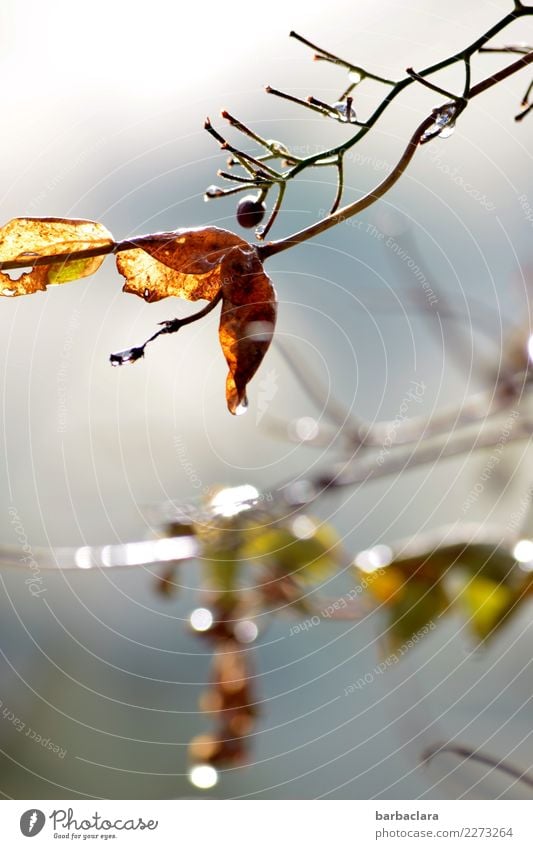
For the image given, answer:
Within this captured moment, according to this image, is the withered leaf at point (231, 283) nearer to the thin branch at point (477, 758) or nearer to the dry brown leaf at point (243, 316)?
the dry brown leaf at point (243, 316)

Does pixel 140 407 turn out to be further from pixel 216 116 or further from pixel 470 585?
pixel 470 585

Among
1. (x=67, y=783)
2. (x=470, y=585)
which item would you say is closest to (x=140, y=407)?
(x=470, y=585)

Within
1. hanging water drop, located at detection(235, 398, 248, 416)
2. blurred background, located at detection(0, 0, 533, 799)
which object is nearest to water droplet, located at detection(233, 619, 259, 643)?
blurred background, located at detection(0, 0, 533, 799)

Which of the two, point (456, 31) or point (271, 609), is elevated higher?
point (456, 31)

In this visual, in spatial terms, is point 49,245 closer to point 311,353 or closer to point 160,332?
point 160,332

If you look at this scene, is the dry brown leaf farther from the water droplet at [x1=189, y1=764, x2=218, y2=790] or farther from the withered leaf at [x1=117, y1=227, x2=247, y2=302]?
the water droplet at [x1=189, y1=764, x2=218, y2=790]

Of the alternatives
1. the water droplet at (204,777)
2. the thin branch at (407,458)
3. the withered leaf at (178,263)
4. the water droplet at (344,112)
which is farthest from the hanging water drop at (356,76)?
the water droplet at (204,777)

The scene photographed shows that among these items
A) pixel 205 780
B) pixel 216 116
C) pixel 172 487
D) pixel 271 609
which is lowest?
pixel 205 780
